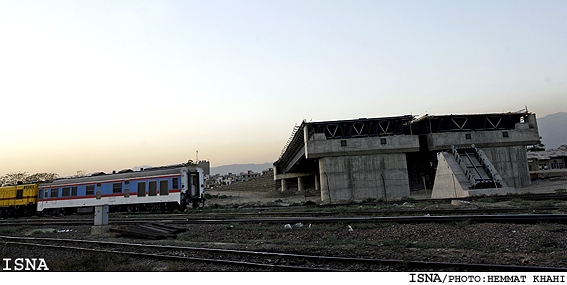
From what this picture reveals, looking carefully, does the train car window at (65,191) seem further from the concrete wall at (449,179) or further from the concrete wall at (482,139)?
the concrete wall at (482,139)

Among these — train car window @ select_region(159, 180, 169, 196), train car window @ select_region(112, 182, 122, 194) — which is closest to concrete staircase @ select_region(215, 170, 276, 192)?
train car window @ select_region(112, 182, 122, 194)

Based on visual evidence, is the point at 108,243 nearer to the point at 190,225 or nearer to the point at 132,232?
the point at 132,232

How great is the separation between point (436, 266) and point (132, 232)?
34.8 feet

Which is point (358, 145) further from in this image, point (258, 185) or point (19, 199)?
point (258, 185)

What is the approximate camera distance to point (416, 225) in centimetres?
1102

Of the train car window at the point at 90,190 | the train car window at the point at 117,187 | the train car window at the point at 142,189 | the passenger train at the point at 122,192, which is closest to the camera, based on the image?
the passenger train at the point at 122,192

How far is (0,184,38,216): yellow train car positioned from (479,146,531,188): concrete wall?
4370 cm

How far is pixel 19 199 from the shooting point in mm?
29234

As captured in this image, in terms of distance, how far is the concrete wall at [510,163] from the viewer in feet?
113

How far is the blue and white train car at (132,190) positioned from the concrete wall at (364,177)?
1347cm

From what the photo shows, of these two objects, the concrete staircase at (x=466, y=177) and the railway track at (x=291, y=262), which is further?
the concrete staircase at (x=466, y=177)

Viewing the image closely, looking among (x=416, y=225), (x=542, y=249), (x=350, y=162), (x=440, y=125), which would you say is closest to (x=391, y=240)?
(x=416, y=225)

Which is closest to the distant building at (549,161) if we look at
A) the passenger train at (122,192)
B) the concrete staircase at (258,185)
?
the concrete staircase at (258,185)

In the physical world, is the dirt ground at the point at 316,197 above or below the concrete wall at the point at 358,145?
below
